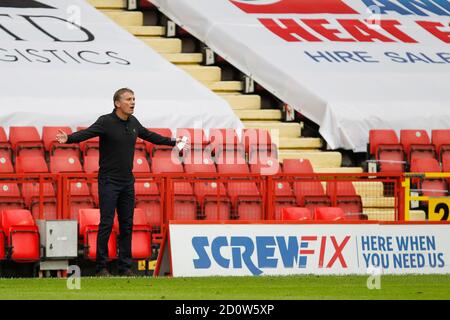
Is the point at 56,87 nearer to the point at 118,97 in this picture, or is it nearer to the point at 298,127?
the point at 298,127

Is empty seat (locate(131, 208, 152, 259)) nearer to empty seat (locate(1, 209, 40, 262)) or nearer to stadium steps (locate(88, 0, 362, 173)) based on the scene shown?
empty seat (locate(1, 209, 40, 262))

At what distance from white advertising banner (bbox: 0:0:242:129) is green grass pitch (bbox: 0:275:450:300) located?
7.27 metres

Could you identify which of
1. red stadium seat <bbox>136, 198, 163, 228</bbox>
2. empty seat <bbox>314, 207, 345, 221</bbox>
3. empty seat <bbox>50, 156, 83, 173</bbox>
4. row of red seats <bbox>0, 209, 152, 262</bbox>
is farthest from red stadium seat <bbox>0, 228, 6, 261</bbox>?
empty seat <bbox>314, 207, 345, 221</bbox>

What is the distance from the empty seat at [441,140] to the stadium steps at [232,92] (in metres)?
1.29

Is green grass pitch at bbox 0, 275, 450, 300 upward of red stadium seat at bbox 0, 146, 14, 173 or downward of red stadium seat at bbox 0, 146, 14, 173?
upward

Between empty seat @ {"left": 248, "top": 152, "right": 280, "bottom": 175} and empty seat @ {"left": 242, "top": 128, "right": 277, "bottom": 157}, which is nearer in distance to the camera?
empty seat @ {"left": 248, "top": 152, "right": 280, "bottom": 175}

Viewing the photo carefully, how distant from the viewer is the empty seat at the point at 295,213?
61.5ft

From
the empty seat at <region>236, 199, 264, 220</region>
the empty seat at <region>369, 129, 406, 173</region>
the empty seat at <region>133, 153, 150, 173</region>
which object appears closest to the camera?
the empty seat at <region>236, 199, 264, 220</region>

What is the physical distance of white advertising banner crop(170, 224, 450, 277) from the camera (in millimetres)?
16109

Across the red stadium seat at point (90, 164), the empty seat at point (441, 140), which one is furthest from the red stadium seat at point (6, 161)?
the empty seat at point (441, 140)

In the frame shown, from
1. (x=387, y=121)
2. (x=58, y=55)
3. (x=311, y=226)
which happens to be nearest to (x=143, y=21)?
(x=58, y=55)

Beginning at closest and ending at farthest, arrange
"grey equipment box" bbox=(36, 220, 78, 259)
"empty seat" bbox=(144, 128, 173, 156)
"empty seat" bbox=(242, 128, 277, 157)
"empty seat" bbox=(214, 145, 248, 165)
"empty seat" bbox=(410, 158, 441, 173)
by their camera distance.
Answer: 1. "grey equipment box" bbox=(36, 220, 78, 259)
2. "empty seat" bbox=(214, 145, 248, 165)
3. "empty seat" bbox=(144, 128, 173, 156)
4. "empty seat" bbox=(242, 128, 277, 157)
5. "empty seat" bbox=(410, 158, 441, 173)

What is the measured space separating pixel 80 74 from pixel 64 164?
3.43m

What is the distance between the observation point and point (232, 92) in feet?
83.9
